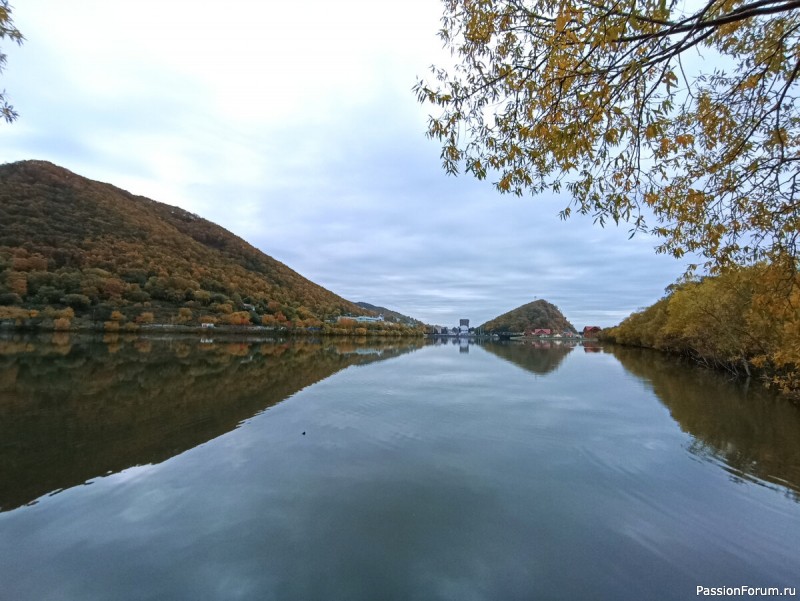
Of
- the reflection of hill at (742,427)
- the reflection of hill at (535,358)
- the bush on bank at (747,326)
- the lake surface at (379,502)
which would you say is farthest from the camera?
the reflection of hill at (535,358)

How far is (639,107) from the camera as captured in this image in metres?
4.57

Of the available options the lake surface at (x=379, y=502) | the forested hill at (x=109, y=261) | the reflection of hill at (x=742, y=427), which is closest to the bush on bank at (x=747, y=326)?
the reflection of hill at (x=742, y=427)

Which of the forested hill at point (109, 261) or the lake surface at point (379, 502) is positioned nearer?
the lake surface at point (379, 502)

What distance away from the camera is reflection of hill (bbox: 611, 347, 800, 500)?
33.1ft

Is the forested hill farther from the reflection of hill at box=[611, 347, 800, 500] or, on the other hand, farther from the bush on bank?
the bush on bank

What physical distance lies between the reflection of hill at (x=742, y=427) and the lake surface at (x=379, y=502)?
13 cm

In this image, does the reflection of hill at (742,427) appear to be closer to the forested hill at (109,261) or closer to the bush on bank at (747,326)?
the bush on bank at (747,326)

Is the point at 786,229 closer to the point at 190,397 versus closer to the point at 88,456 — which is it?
the point at 88,456

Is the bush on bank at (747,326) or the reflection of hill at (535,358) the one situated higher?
the bush on bank at (747,326)

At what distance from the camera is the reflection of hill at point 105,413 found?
8.07 meters

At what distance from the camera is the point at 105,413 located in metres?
12.8

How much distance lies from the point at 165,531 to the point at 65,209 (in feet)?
384

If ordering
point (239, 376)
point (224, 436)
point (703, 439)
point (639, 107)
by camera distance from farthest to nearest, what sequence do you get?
point (239, 376), point (703, 439), point (224, 436), point (639, 107)

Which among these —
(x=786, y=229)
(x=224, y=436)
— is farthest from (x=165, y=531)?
(x=786, y=229)
